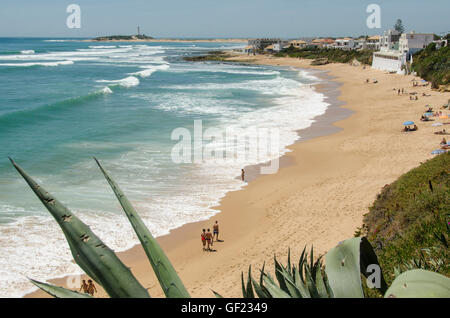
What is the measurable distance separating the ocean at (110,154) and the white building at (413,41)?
25.2 m

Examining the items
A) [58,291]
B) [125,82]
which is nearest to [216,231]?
[58,291]

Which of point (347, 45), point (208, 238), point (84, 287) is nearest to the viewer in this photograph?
point (84, 287)

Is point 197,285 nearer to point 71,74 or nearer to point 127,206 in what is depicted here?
point 127,206

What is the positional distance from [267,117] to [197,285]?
21.6 m

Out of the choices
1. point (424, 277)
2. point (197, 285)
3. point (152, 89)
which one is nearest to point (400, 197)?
point (197, 285)

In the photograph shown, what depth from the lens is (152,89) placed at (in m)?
46.9

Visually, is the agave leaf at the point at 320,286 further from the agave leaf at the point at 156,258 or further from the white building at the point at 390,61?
the white building at the point at 390,61

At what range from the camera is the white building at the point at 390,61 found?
57.8 meters

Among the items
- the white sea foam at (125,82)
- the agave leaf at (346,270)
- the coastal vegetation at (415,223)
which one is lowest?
the coastal vegetation at (415,223)

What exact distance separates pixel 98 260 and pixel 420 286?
1.08 metres

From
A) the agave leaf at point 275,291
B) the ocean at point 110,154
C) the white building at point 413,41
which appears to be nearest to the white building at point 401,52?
the white building at point 413,41

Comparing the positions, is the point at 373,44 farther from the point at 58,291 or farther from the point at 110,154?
the point at 58,291

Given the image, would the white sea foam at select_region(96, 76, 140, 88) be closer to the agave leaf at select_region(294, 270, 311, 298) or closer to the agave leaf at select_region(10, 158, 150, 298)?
the agave leaf at select_region(294, 270, 311, 298)

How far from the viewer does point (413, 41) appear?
66.9 m
